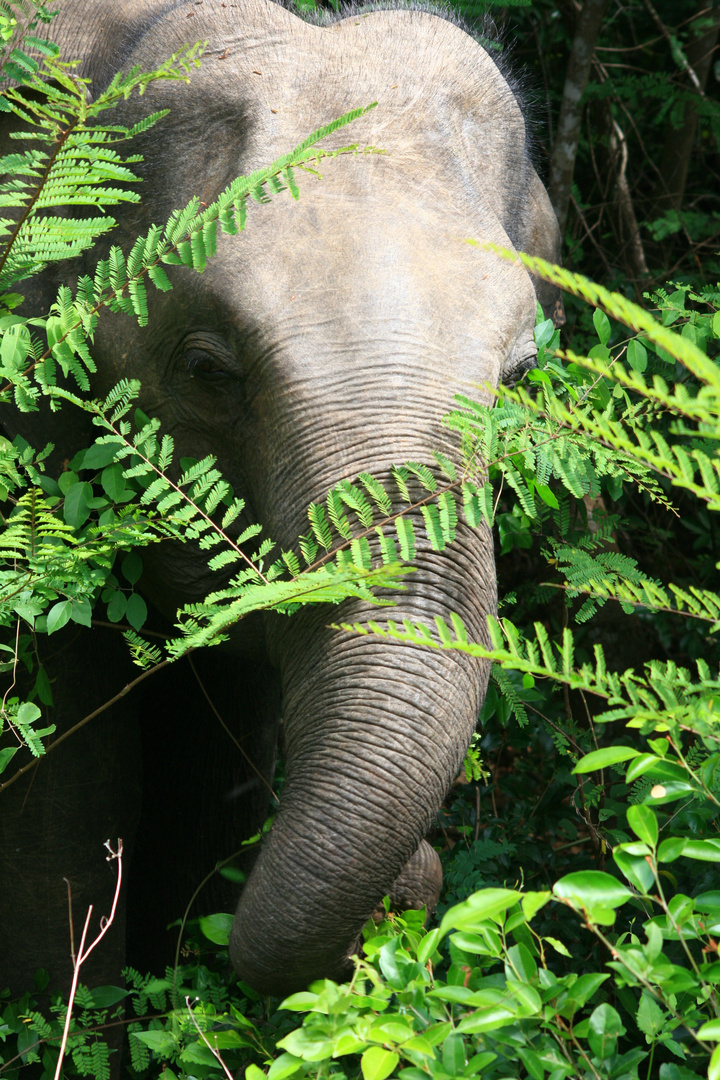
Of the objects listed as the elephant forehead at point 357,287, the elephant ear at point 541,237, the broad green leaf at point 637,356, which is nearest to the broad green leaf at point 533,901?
the elephant forehead at point 357,287

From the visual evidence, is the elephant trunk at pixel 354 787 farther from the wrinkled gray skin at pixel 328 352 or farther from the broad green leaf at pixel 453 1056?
the broad green leaf at pixel 453 1056

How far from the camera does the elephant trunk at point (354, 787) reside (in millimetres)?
2098

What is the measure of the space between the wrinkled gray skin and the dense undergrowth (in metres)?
0.09

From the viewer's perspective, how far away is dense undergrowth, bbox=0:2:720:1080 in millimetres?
1472

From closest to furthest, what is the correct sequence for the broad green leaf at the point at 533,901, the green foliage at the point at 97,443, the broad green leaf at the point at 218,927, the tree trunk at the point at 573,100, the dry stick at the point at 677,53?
the broad green leaf at the point at 533,901, the green foliage at the point at 97,443, the broad green leaf at the point at 218,927, the tree trunk at the point at 573,100, the dry stick at the point at 677,53

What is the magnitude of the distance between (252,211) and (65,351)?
52 cm

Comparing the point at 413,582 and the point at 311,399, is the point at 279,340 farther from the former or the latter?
the point at 413,582

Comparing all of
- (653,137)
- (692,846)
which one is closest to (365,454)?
(692,846)

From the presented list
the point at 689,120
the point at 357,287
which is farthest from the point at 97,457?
the point at 689,120

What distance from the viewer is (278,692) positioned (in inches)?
153

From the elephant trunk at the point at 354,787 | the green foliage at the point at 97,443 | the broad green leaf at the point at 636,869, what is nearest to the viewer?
the broad green leaf at the point at 636,869

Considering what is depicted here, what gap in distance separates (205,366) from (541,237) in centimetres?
115

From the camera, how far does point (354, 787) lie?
211 cm

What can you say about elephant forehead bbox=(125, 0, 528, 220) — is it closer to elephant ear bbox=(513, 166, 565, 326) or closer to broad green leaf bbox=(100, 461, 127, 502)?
elephant ear bbox=(513, 166, 565, 326)
